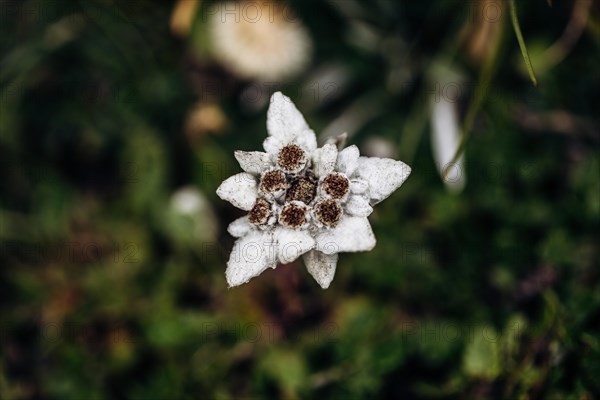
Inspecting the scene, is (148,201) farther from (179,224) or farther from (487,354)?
(487,354)

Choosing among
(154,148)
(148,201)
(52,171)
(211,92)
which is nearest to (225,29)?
(211,92)

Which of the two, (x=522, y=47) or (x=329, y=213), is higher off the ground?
(x=522, y=47)

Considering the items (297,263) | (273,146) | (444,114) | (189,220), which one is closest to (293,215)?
(273,146)

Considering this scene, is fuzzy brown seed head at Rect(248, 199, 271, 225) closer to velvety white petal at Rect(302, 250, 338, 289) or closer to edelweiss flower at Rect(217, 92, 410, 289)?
edelweiss flower at Rect(217, 92, 410, 289)

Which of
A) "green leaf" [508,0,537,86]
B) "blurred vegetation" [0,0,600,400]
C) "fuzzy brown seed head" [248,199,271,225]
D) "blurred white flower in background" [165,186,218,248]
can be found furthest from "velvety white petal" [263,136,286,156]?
"blurred white flower in background" [165,186,218,248]

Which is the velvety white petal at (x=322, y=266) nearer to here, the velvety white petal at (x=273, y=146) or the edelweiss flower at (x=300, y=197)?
the edelweiss flower at (x=300, y=197)

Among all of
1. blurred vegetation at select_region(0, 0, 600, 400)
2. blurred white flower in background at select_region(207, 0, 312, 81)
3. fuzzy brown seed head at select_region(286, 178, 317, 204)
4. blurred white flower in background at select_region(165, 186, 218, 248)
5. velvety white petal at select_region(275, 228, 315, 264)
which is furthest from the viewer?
blurred white flower in background at select_region(207, 0, 312, 81)

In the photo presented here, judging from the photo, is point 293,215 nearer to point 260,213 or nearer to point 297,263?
point 260,213

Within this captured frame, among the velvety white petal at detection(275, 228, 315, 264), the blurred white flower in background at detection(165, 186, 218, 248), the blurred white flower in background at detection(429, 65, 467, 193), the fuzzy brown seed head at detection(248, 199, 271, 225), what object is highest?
the fuzzy brown seed head at detection(248, 199, 271, 225)
